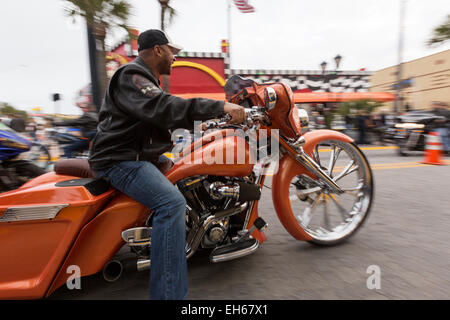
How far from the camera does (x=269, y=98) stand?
87.2 inches

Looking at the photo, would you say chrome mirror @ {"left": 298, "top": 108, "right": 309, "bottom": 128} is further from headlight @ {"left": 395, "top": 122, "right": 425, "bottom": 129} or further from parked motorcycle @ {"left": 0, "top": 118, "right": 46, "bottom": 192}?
headlight @ {"left": 395, "top": 122, "right": 425, "bottom": 129}

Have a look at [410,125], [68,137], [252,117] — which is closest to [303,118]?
[252,117]

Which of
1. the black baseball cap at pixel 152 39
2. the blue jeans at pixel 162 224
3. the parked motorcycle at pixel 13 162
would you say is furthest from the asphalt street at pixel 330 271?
the parked motorcycle at pixel 13 162

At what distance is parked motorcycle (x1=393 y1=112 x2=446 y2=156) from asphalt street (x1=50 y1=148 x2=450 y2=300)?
6.70 m

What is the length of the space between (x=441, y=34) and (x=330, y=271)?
67.3 feet

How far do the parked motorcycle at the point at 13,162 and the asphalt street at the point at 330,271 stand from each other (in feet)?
6.89

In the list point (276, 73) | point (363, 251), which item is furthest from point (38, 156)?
point (276, 73)

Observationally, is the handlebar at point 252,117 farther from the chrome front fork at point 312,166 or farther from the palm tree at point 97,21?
the palm tree at point 97,21

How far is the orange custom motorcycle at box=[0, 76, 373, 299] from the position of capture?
73.7 inches

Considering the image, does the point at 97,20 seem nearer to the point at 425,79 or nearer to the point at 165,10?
the point at 165,10

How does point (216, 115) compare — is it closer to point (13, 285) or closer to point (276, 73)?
point (13, 285)

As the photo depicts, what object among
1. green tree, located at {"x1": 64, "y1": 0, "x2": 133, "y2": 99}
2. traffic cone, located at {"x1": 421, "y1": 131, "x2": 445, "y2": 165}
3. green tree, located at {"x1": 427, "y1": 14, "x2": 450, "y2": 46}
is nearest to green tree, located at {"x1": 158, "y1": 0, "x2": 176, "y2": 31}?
green tree, located at {"x1": 64, "y1": 0, "x2": 133, "y2": 99}

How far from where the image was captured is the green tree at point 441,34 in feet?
56.8

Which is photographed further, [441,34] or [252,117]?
[441,34]
